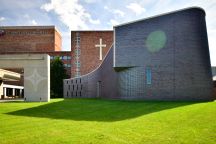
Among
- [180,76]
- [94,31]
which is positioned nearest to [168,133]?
[180,76]

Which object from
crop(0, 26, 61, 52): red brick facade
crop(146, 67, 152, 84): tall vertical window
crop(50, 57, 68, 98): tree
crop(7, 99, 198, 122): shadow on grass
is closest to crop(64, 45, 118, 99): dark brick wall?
crop(146, 67, 152, 84): tall vertical window

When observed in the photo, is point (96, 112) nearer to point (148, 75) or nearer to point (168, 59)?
point (148, 75)

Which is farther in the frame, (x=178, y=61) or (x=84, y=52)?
(x=84, y=52)

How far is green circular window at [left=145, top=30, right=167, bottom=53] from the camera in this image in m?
24.6

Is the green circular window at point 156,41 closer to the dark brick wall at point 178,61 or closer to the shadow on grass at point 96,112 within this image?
the dark brick wall at point 178,61

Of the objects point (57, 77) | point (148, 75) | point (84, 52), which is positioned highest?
point (84, 52)

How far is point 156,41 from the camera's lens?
24969 mm

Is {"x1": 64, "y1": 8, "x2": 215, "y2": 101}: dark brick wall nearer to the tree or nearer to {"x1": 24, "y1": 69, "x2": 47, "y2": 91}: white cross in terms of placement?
{"x1": 24, "y1": 69, "x2": 47, "y2": 91}: white cross

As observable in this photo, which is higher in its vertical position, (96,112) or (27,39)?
(27,39)

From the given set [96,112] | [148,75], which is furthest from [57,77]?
[96,112]

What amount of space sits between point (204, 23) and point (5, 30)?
73831 millimetres

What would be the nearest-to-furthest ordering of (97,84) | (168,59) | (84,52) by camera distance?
(168,59)
(97,84)
(84,52)

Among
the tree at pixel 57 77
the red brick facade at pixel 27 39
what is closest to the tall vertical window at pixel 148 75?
the tree at pixel 57 77

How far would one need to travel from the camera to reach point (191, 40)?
23688 mm
